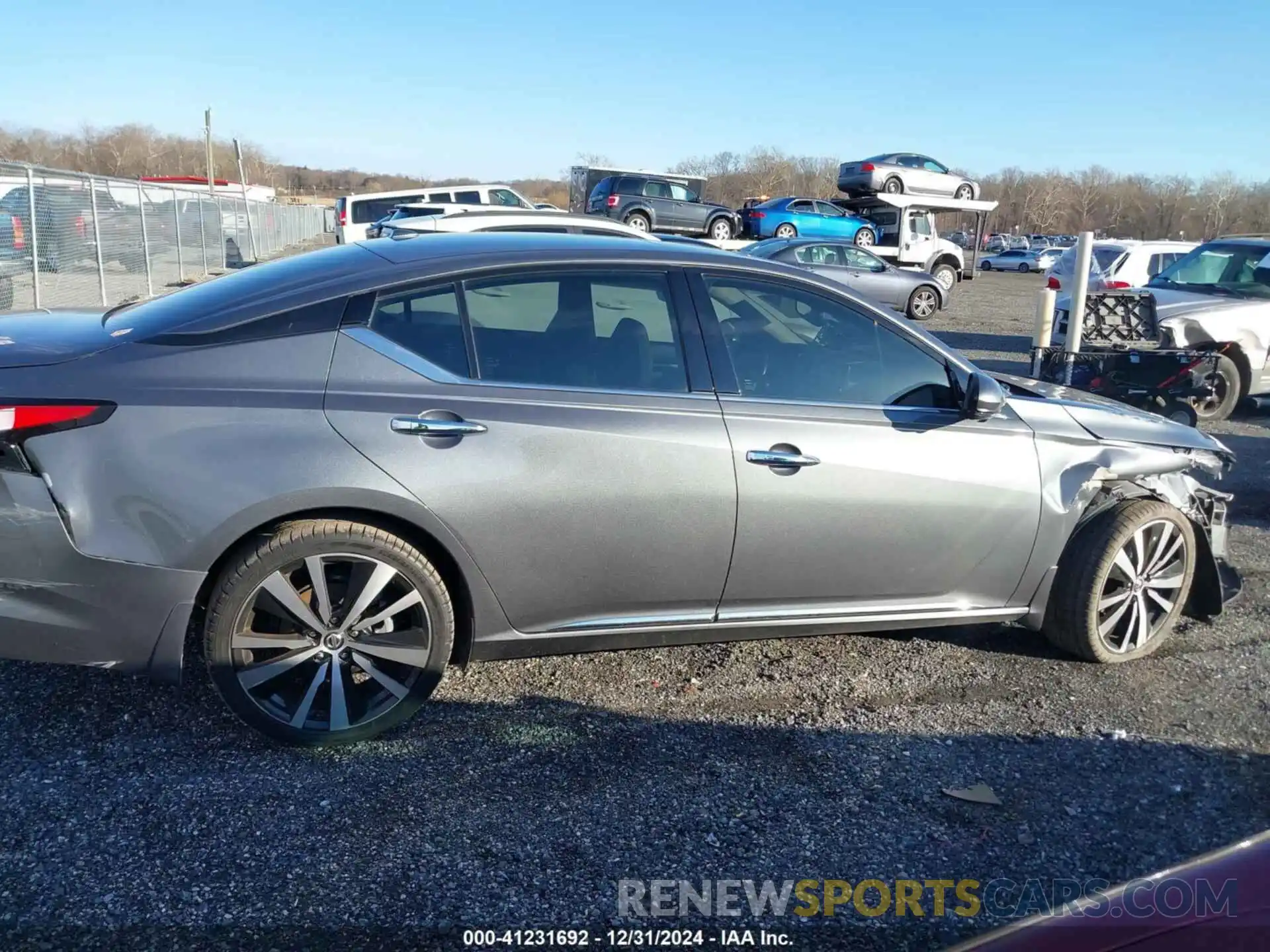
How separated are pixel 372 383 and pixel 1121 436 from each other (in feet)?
10.1

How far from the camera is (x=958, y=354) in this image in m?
3.95

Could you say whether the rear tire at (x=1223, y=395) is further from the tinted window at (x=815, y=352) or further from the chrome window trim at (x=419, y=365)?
the chrome window trim at (x=419, y=365)

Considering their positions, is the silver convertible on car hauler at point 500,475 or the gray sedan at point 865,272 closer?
the silver convertible on car hauler at point 500,475

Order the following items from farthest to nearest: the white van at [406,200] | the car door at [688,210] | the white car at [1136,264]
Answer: the car door at [688,210] < the white van at [406,200] < the white car at [1136,264]

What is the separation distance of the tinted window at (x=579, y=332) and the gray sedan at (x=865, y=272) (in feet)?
39.4

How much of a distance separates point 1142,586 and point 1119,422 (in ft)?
2.33

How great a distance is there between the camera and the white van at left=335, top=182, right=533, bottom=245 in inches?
909

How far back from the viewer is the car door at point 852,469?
137 inches

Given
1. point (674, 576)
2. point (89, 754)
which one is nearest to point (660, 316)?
point (674, 576)

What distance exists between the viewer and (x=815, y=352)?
3711 mm

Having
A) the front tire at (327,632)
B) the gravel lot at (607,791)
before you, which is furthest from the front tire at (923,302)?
the front tire at (327,632)

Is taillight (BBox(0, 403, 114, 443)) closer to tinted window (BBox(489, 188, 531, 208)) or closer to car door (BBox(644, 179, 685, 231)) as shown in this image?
tinted window (BBox(489, 188, 531, 208))

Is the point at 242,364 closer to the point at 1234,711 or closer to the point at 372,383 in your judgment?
the point at 372,383

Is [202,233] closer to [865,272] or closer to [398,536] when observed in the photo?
[865,272]
